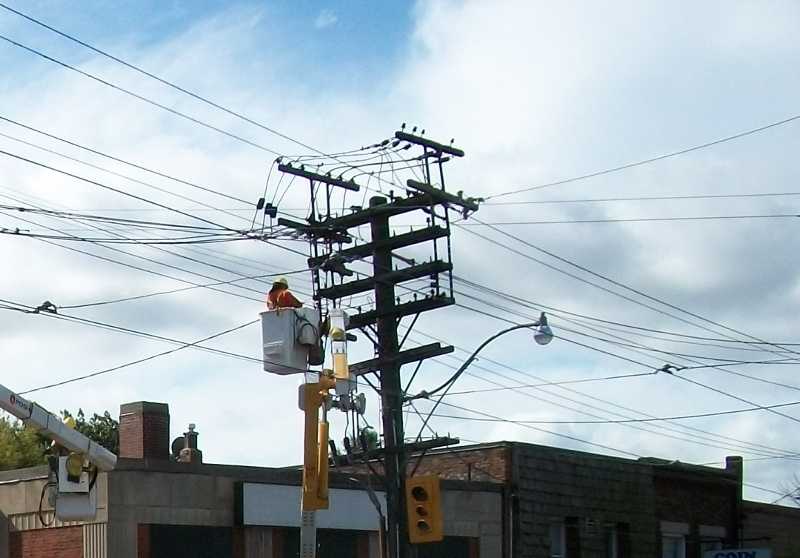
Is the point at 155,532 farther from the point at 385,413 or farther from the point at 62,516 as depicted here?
the point at 62,516

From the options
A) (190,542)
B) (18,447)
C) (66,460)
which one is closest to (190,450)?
(190,542)

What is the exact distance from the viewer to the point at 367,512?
31.6 metres

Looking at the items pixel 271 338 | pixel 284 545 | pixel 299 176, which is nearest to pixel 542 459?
pixel 284 545

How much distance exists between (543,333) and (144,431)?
908 cm

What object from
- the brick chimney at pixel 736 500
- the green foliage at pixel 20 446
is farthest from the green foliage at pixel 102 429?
the brick chimney at pixel 736 500

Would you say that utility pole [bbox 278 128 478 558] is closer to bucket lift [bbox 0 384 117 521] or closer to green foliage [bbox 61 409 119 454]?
bucket lift [bbox 0 384 117 521]

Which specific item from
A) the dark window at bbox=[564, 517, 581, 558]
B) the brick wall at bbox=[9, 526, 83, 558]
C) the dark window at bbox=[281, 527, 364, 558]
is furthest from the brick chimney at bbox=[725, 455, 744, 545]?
the brick wall at bbox=[9, 526, 83, 558]

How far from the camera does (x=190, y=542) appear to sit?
28266 millimetres

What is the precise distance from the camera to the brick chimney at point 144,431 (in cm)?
3059

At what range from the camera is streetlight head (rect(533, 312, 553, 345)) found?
86.7 feet

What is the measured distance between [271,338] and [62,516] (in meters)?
3.45

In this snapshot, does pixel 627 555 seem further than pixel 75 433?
Yes

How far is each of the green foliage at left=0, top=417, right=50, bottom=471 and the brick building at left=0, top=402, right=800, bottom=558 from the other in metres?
28.4

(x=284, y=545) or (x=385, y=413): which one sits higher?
(x=385, y=413)
